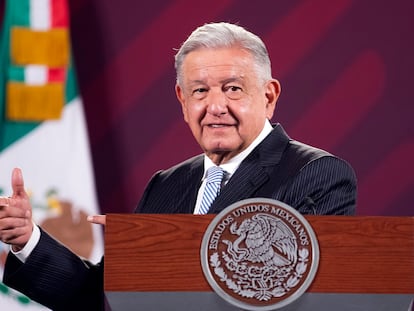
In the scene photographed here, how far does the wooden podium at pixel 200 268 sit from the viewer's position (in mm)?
1465

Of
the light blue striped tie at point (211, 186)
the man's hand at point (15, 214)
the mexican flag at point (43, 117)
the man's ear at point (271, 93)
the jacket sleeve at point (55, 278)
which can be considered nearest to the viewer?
the man's hand at point (15, 214)

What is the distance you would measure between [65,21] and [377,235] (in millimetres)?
2343

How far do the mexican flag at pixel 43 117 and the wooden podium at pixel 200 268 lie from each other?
6.43ft

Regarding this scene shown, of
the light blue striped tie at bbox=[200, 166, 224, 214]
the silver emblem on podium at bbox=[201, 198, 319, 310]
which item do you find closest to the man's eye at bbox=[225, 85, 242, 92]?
the light blue striped tie at bbox=[200, 166, 224, 214]

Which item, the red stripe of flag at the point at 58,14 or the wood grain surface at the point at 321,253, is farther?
the red stripe of flag at the point at 58,14

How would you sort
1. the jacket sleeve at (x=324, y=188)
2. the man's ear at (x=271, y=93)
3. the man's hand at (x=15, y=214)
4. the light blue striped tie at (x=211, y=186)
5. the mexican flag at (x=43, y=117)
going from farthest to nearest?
the mexican flag at (x=43, y=117)
the man's ear at (x=271, y=93)
the light blue striped tie at (x=211, y=186)
the jacket sleeve at (x=324, y=188)
the man's hand at (x=15, y=214)

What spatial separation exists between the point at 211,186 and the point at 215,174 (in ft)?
0.15

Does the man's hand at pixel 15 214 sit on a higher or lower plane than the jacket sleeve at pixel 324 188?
lower

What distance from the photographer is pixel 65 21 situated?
3.53 m

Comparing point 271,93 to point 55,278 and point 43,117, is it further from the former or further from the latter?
point 43,117

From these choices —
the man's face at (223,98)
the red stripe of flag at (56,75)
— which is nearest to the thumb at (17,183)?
the man's face at (223,98)

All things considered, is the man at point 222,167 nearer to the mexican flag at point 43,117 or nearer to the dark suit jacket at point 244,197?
the dark suit jacket at point 244,197

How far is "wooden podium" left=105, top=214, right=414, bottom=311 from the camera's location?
1465mm

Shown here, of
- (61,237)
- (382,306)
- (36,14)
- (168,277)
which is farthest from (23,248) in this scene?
(36,14)
